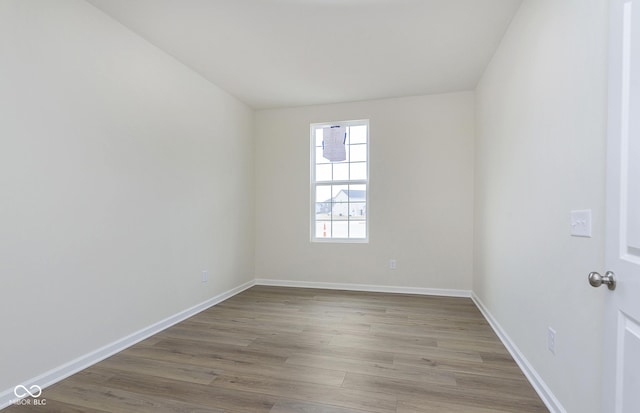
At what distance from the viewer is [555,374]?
1.66 meters

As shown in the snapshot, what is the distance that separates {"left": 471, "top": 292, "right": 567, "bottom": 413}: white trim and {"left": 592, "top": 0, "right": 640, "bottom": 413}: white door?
662 mm

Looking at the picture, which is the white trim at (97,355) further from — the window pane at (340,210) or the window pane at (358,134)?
the window pane at (358,134)

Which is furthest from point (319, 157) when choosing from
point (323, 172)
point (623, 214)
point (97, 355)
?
point (623, 214)

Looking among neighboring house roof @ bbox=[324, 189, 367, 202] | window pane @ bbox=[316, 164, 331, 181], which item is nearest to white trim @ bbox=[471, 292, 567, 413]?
neighboring house roof @ bbox=[324, 189, 367, 202]

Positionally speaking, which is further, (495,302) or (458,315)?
(458,315)

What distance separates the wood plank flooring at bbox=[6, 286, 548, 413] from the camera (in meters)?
1.75

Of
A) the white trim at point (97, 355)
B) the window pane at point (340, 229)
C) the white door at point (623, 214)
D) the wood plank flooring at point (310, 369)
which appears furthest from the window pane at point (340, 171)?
the white door at point (623, 214)

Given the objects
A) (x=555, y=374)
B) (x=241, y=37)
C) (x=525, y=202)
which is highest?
(x=241, y=37)

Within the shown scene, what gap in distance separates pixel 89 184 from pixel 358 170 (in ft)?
10.2

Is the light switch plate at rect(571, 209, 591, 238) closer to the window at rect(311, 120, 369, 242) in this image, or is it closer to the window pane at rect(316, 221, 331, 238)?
the window at rect(311, 120, 369, 242)

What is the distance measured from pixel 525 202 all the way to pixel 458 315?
1.61m

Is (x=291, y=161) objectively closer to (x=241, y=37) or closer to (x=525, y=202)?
(x=241, y=37)

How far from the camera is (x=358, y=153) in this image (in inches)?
172

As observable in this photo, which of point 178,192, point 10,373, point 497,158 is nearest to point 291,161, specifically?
point 178,192
